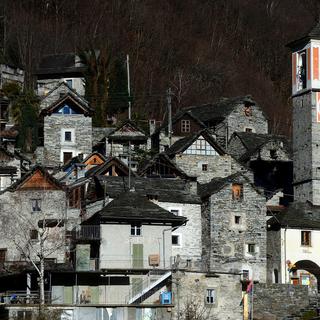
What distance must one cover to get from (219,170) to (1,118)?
66.5 feet

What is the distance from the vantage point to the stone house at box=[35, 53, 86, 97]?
11238 centimetres

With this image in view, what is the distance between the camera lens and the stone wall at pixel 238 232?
8119cm

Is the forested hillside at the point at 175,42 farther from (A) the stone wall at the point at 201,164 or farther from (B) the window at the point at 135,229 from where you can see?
(B) the window at the point at 135,229

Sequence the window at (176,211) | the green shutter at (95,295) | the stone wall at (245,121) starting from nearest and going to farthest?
the green shutter at (95,295) < the window at (176,211) < the stone wall at (245,121)

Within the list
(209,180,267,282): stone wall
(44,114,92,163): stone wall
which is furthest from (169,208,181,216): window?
(44,114,92,163): stone wall

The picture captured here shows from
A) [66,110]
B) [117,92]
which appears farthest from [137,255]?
[117,92]

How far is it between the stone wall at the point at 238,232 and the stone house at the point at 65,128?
1900 centimetres

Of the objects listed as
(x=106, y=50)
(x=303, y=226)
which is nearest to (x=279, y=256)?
(x=303, y=226)

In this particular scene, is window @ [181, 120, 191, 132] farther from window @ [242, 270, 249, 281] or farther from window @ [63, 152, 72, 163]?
window @ [242, 270, 249, 281]

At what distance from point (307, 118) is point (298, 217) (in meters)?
8.71

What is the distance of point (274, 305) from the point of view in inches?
2980

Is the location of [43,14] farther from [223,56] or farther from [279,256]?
[279,256]

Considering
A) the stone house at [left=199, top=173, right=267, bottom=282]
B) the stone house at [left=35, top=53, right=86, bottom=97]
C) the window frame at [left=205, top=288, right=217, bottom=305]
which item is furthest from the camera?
the stone house at [left=35, top=53, right=86, bottom=97]

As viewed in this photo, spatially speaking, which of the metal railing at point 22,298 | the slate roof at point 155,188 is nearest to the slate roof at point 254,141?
the slate roof at point 155,188
